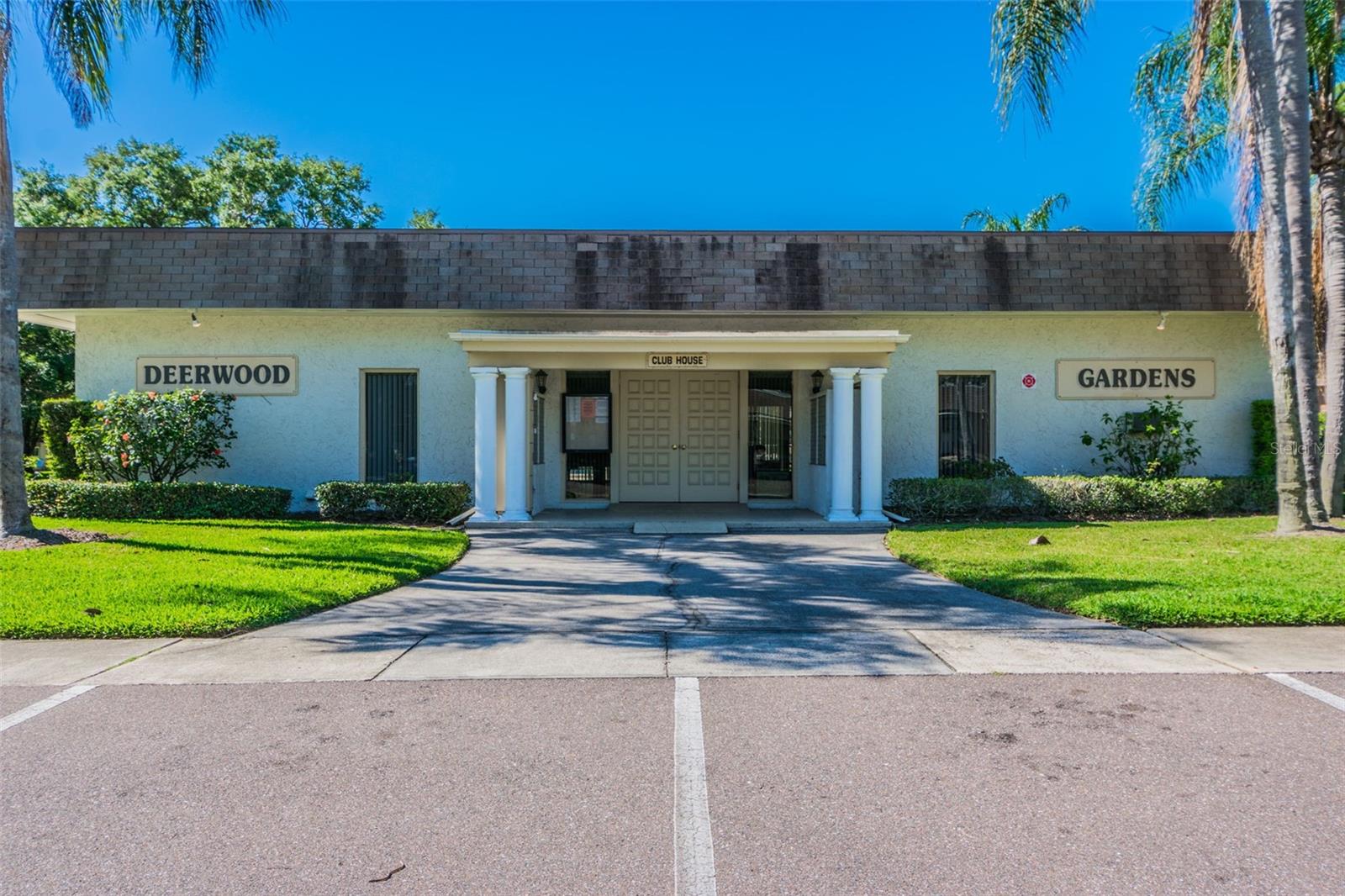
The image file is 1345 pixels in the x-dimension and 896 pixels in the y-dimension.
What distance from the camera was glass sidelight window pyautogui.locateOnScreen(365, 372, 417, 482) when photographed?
14.4 meters

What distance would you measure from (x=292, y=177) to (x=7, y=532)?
24.3 meters

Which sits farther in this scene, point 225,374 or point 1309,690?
point 225,374

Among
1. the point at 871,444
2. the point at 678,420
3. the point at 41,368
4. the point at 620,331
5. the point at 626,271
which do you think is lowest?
the point at 871,444

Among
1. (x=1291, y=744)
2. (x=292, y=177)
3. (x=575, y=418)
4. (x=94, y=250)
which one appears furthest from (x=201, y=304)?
(x=292, y=177)

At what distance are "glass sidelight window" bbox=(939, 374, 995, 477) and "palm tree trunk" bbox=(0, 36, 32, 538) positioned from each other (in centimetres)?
1357

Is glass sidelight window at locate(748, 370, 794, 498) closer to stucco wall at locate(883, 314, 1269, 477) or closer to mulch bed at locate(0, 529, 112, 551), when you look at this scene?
stucco wall at locate(883, 314, 1269, 477)

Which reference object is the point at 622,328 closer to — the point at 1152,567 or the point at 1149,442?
the point at 1152,567

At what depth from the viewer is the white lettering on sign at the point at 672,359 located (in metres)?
12.9

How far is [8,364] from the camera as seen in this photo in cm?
1019

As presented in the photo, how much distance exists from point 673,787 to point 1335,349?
1211cm

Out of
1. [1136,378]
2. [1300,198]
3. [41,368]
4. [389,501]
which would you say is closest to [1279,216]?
[1300,198]

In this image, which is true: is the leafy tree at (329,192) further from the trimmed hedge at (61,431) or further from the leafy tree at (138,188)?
the trimmed hedge at (61,431)

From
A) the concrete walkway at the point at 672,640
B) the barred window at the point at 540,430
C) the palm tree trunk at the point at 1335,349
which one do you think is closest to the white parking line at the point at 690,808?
the concrete walkway at the point at 672,640

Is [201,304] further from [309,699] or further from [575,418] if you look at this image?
[309,699]
